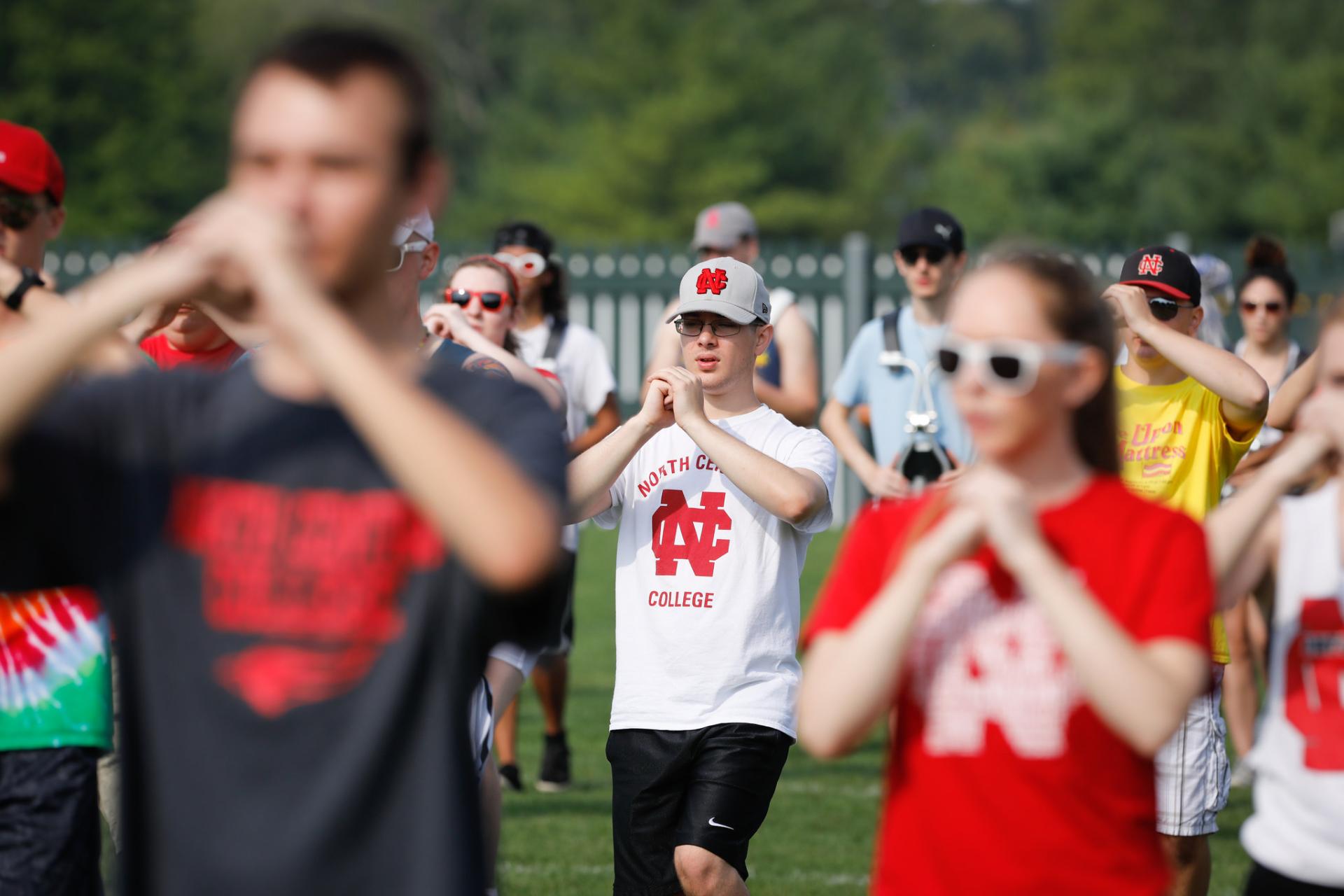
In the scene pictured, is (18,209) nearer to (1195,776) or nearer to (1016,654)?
(1016,654)

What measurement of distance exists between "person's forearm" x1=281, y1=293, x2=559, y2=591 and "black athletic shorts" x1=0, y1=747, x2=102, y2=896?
186 cm

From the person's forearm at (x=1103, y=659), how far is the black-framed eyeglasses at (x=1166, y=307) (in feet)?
11.9

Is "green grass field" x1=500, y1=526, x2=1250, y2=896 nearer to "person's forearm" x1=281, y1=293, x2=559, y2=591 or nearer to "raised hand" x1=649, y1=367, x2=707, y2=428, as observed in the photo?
"raised hand" x1=649, y1=367, x2=707, y2=428

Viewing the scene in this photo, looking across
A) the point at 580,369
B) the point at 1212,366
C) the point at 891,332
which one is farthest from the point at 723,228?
the point at 1212,366

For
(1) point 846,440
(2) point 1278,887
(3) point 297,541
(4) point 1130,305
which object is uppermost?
(4) point 1130,305

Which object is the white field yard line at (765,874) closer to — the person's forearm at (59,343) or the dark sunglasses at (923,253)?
the dark sunglasses at (923,253)

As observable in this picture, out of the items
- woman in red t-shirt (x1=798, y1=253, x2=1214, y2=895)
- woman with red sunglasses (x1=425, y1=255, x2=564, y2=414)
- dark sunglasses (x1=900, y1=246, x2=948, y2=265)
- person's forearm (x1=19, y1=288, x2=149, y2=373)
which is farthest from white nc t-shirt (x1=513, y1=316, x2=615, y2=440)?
woman in red t-shirt (x1=798, y1=253, x2=1214, y2=895)

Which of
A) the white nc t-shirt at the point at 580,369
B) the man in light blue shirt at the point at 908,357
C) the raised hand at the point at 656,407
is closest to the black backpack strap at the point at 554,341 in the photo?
the white nc t-shirt at the point at 580,369

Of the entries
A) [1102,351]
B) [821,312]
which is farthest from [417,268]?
[821,312]

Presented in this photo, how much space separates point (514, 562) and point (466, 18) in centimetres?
7629

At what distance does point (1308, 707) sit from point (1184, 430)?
305 centimetres

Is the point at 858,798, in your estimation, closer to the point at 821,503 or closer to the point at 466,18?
the point at 821,503

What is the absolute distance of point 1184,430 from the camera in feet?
20.0

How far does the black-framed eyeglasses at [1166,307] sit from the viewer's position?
610 centimetres
